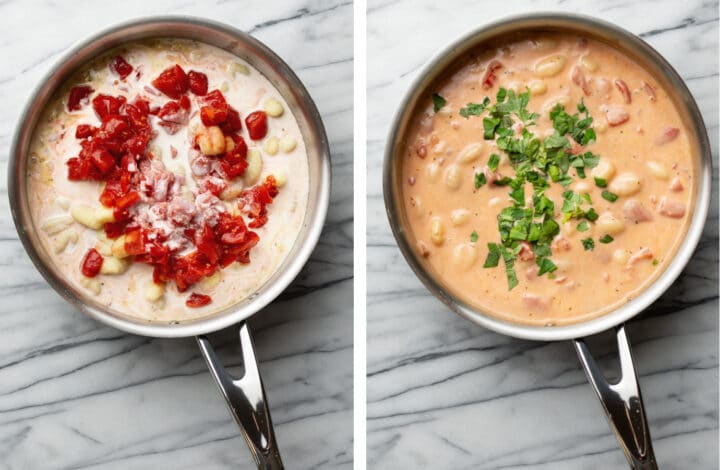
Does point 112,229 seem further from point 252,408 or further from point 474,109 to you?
point 474,109

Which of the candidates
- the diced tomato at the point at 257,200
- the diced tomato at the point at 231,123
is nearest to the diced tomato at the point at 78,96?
the diced tomato at the point at 231,123

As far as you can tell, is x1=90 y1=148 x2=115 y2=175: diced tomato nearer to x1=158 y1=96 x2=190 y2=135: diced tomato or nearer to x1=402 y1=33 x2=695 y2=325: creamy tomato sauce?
x1=158 y1=96 x2=190 y2=135: diced tomato

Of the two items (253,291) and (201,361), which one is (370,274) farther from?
(201,361)

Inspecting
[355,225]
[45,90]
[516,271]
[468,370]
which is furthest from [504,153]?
[45,90]

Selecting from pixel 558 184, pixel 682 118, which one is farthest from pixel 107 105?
pixel 682 118

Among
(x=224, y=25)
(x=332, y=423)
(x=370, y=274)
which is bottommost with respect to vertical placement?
(x=332, y=423)

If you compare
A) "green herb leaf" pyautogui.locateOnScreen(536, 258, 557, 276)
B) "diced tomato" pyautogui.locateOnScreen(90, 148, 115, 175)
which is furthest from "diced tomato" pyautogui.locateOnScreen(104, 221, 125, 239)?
"green herb leaf" pyautogui.locateOnScreen(536, 258, 557, 276)

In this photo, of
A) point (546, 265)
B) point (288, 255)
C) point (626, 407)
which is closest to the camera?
point (626, 407)
